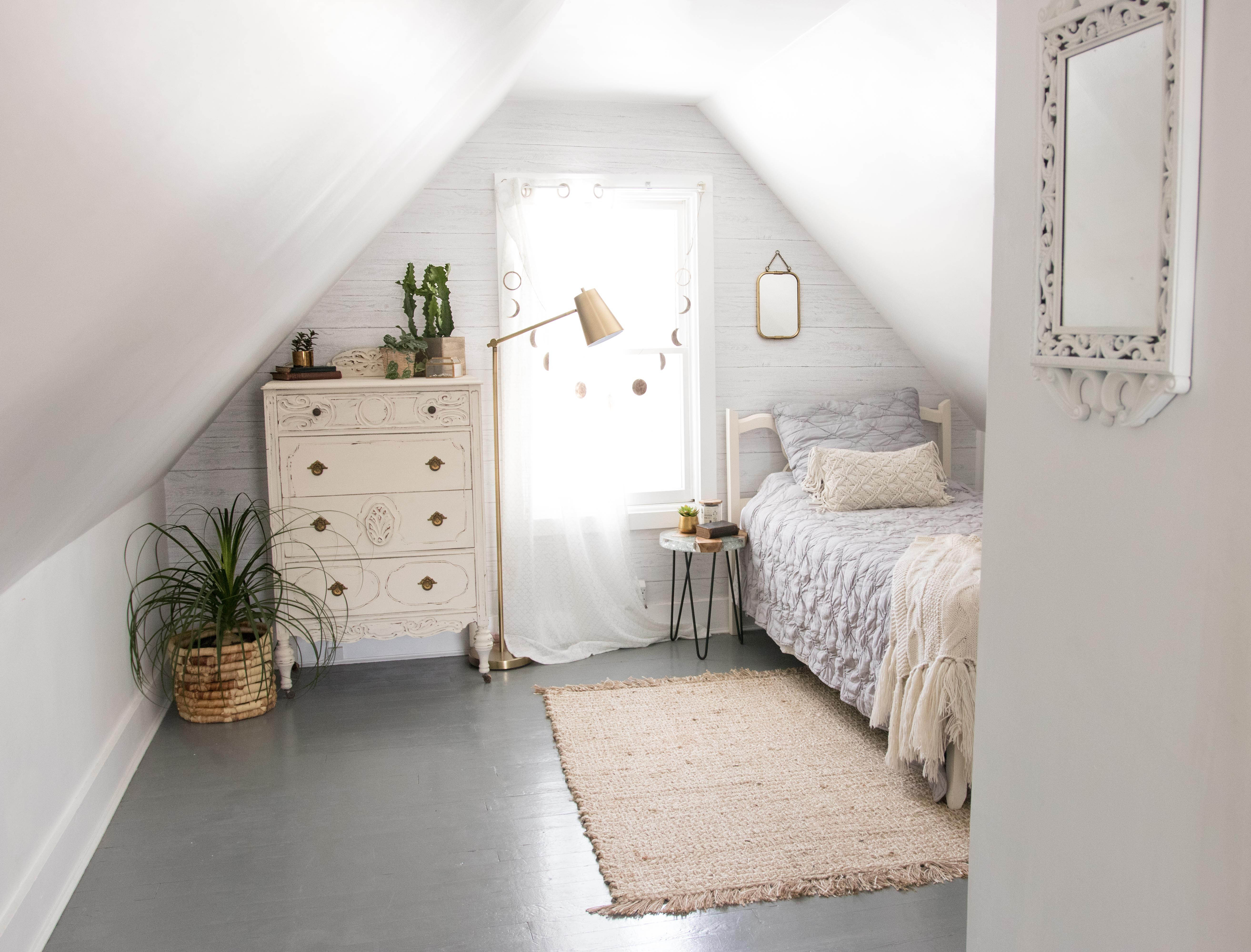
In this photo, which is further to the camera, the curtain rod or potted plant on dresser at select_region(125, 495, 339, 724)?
the curtain rod

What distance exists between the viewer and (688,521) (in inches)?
165

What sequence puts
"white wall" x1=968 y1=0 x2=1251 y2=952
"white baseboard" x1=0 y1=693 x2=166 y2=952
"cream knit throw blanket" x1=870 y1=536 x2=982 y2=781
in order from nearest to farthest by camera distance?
"white wall" x1=968 y1=0 x2=1251 y2=952, "white baseboard" x1=0 y1=693 x2=166 y2=952, "cream knit throw blanket" x1=870 y1=536 x2=982 y2=781

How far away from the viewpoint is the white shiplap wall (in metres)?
4.04

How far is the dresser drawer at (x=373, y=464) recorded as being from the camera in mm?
3615

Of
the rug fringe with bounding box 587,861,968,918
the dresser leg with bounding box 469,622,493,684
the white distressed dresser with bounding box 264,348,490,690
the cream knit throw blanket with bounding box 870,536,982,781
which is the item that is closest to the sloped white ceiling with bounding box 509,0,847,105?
the white distressed dresser with bounding box 264,348,490,690

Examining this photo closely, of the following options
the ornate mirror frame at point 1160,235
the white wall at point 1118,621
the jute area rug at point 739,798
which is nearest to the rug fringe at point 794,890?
the jute area rug at point 739,798

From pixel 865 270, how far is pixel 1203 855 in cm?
360

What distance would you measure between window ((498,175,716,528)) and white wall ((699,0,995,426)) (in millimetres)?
474

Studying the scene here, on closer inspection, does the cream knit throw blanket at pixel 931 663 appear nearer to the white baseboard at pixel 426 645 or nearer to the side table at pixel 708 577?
the side table at pixel 708 577

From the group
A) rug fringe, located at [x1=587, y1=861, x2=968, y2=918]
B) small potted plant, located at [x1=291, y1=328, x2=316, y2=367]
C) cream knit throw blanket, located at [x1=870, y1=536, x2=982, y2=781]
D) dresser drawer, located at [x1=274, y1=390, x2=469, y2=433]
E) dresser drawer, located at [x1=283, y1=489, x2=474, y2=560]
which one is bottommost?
rug fringe, located at [x1=587, y1=861, x2=968, y2=918]

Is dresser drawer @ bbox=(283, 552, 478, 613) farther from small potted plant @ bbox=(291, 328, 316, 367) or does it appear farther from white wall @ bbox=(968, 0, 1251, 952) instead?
white wall @ bbox=(968, 0, 1251, 952)

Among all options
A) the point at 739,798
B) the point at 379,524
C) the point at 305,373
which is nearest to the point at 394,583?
the point at 379,524

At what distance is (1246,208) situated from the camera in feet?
2.97

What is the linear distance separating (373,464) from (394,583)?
0.45m
